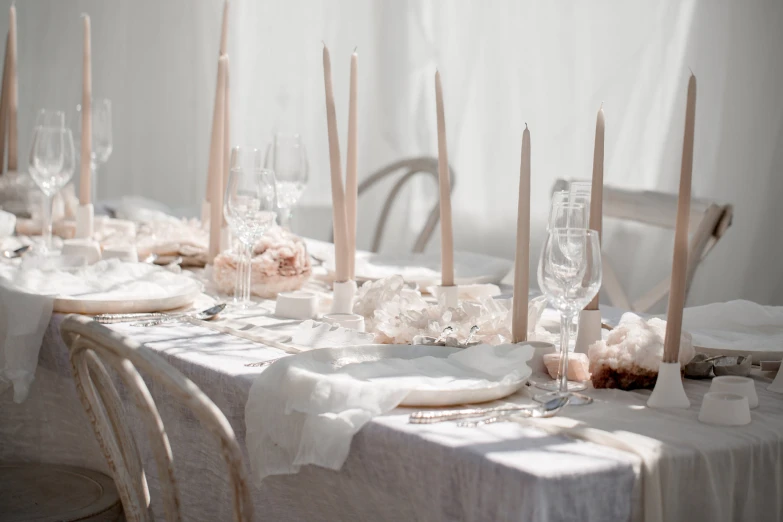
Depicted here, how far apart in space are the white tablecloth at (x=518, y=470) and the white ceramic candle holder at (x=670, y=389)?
21 mm

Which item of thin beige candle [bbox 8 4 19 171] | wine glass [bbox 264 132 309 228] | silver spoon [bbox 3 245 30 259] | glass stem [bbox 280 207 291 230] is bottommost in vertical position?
silver spoon [bbox 3 245 30 259]

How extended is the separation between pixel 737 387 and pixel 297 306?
0.83 meters

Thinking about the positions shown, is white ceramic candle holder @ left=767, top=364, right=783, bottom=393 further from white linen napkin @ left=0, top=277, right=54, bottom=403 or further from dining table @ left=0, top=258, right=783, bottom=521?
white linen napkin @ left=0, top=277, right=54, bottom=403

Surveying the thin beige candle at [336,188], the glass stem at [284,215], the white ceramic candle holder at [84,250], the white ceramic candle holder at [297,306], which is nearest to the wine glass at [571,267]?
the thin beige candle at [336,188]

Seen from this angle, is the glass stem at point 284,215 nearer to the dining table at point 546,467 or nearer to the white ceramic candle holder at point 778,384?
the dining table at point 546,467

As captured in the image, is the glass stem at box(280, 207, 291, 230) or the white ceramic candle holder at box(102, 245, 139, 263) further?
the glass stem at box(280, 207, 291, 230)

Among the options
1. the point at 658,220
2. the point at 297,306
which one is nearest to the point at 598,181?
the point at 297,306

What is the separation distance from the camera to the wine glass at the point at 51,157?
2.20 m

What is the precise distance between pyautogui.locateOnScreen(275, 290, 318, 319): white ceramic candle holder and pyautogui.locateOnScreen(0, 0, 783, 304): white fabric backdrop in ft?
5.56

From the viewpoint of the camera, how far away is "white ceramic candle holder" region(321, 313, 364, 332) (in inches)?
Answer: 62.1

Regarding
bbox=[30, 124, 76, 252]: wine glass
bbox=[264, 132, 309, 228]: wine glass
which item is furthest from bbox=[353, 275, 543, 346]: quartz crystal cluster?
bbox=[30, 124, 76, 252]: wine glass

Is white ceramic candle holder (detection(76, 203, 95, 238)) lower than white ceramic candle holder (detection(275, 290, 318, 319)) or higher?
higher

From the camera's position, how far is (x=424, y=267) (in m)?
2.29

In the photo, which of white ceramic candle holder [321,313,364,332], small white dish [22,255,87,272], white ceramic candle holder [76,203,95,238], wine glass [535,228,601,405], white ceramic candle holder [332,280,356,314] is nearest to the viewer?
wine glass [535,228,601,405]
